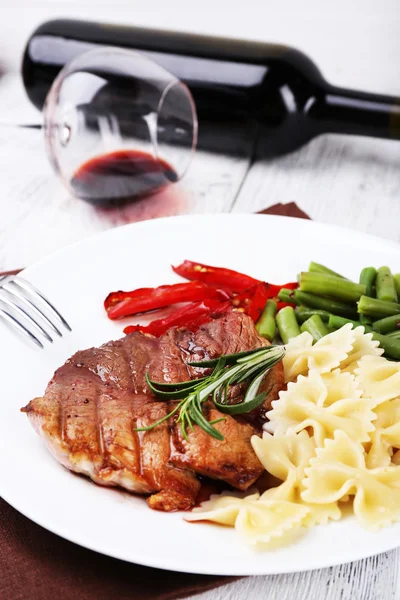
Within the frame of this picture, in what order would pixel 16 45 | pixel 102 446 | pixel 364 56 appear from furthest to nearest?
pixel 16 45 → pixel 364 56 → pixel 102 446

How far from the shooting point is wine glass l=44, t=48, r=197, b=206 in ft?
20.0

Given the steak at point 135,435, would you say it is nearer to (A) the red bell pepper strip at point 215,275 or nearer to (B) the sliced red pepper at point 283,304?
(B) the sliced red pepper at point 283,304

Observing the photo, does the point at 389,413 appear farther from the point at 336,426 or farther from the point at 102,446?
the point at 102,446

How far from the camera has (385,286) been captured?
4.60m

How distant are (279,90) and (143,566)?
4438 mm

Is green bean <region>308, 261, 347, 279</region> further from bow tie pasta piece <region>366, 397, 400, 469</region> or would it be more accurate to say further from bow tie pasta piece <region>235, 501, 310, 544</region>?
bow tie pasta piece <region>235, 501, 310, 544</region>

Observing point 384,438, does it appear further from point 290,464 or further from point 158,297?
point 158,297

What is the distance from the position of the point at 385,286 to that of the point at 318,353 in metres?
0.77

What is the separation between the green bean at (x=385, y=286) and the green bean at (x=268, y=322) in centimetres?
63

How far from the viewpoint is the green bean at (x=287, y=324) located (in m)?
4.50

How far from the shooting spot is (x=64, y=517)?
3154 mm

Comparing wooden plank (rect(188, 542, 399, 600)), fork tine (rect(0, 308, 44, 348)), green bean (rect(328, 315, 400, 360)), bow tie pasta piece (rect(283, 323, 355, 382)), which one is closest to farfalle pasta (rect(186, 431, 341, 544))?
wooden plank (rect(188, 542, 399, 600))

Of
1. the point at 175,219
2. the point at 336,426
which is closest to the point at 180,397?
the point at 336,426

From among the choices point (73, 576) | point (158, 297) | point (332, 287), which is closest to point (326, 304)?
point (332, 287)
